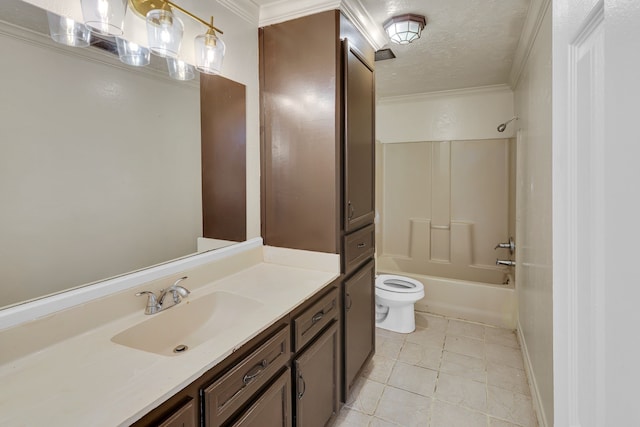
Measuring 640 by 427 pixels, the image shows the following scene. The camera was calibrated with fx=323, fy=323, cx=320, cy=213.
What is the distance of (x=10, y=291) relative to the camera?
96cm

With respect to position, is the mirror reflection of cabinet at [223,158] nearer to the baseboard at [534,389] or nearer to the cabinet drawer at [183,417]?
the cabinet drawer at [183,417]

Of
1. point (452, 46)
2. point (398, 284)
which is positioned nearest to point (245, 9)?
point (452, 46)

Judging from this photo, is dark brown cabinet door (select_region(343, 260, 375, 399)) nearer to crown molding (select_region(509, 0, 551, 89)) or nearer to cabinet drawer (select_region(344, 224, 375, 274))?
cabinet drawer (select_region(344, 224, 375, 274))

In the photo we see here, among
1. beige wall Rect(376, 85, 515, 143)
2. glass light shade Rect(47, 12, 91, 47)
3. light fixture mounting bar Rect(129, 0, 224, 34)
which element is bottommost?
glass light shade Rect(47, 12, 91, 47)

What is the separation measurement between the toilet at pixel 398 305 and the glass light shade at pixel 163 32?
2437 mm

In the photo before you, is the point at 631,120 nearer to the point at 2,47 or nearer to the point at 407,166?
the point at 2,47

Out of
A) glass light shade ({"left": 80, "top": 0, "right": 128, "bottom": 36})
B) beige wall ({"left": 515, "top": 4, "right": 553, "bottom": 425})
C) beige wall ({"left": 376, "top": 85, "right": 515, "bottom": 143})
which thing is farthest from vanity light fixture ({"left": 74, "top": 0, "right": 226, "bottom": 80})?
beige wall ({"left": 376, "top": 85, "right": 515, "bottom": 143})

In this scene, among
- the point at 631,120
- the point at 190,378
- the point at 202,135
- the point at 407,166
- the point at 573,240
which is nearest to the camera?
the point at 631,120

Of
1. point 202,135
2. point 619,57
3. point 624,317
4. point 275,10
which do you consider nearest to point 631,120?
point 619,57

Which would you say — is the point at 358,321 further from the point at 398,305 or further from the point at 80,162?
the point at 80,162

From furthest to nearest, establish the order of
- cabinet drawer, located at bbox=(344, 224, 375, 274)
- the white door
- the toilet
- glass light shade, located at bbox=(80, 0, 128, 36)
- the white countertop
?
the toilet, cabinet drawer, located at bbox=(344, 224, 375, 274), glass light shade, located at bbox=(80, 0, 128, 36), the white countertop, the white door

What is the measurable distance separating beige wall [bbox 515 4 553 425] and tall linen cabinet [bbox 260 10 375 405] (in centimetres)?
96

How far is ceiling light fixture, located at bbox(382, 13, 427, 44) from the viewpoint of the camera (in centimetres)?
192

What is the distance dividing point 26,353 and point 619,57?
1.43m
